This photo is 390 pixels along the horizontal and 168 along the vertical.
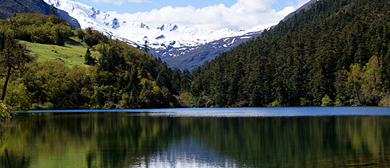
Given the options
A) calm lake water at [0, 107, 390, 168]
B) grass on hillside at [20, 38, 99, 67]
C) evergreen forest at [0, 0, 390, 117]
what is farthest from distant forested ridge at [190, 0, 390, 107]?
calm lake water at [0, 107, 390, 168]

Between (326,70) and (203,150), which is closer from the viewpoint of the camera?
(203,150)

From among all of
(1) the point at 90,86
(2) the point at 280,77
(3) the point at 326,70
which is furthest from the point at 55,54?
(3) the point at 326,70

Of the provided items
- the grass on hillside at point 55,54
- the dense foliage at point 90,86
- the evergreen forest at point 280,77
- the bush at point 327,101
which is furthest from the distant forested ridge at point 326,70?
the grass on hillside at point 55,54

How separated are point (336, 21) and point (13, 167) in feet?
615

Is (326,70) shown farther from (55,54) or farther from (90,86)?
(55,54)

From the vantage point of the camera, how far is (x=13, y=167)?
22000mm

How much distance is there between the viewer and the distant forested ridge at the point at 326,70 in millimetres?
124000

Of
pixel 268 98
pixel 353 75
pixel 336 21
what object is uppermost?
pixel 336 21

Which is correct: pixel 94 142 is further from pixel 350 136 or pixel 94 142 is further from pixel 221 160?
pixel 350 136

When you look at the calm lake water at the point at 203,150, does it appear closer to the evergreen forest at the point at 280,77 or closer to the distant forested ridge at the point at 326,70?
the evergreen forest at the point at 280,77

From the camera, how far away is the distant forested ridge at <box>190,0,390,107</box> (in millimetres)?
124000

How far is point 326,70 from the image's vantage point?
495ft

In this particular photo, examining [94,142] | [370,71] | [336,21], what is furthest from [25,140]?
[336,21]

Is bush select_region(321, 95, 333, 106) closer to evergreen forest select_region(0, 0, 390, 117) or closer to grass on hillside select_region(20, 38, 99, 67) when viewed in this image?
evergreen forest select_region(0, 0, 390, 117)
